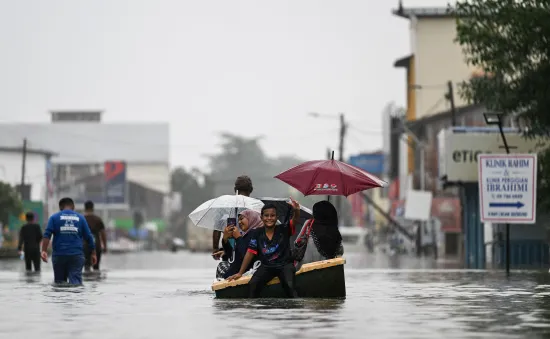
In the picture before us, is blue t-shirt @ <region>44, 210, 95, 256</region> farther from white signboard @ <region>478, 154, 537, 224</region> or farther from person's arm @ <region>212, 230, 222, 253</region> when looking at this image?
white signboard @ <region>478, 154, 537, 224</region>

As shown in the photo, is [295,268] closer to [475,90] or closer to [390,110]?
[475,90]

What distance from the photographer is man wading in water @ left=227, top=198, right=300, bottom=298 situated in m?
20.0

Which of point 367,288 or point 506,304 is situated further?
point 367,288

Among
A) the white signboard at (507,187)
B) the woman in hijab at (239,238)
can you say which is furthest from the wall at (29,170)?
the woman in hijab at (239,238)

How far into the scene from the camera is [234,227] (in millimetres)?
21016

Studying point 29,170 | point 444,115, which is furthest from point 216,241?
point 29,170

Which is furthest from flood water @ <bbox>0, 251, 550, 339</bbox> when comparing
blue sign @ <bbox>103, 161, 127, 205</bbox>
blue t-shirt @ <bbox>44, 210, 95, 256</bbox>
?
blue sign @ <bbox>103, 161, 127, 205</bbox>

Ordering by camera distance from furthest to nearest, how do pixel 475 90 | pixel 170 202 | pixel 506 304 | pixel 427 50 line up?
pixel 170 202
pixel 427 50
pixel 475 90
pixel 506 304

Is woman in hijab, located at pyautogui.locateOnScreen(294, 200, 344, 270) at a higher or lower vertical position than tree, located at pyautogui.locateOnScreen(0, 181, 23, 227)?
lower

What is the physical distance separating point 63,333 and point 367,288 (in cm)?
1232

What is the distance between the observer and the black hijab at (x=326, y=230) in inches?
826

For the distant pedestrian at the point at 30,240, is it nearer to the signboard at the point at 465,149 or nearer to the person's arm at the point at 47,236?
the person's arm at the point at 47,236

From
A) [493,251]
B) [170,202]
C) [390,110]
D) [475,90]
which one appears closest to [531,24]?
[475,90]

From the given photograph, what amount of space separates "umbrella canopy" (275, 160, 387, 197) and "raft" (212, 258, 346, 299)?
196 cm
